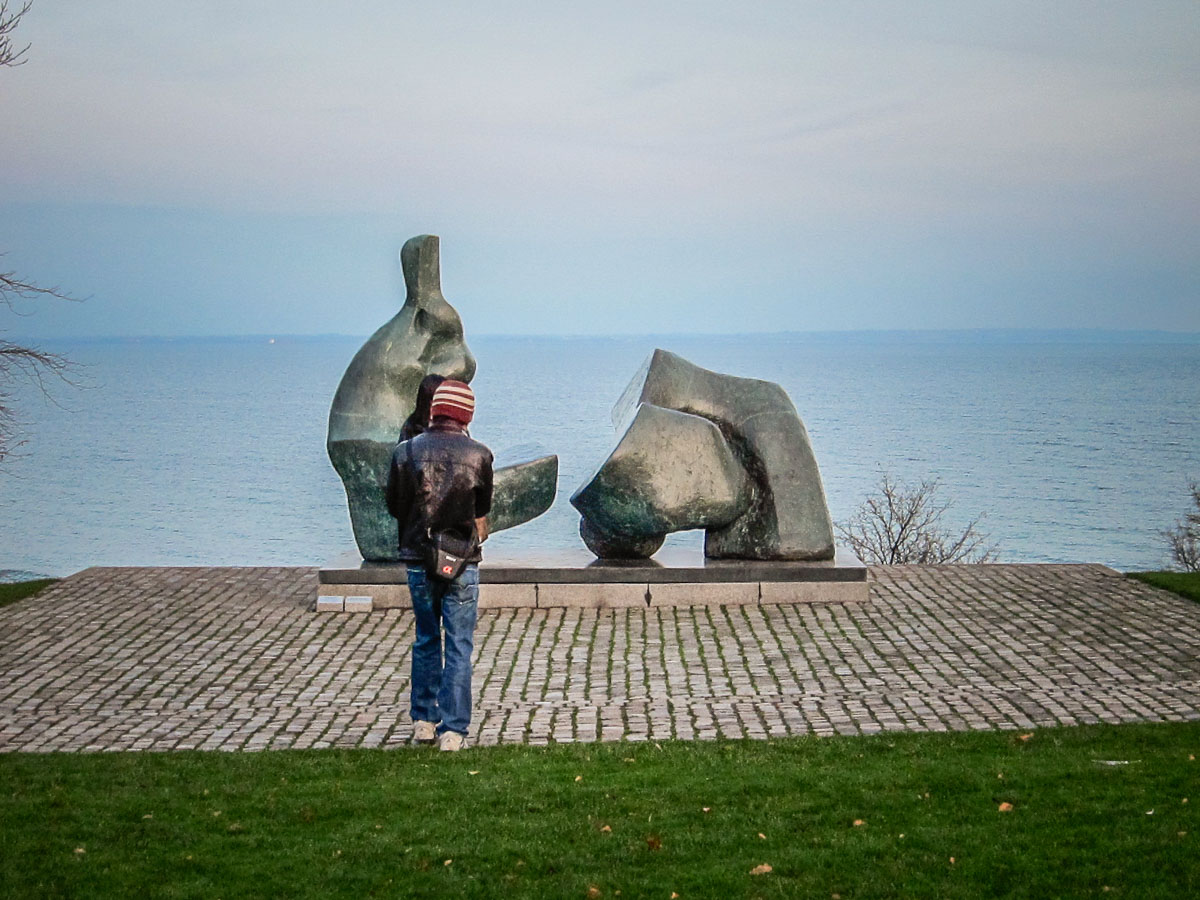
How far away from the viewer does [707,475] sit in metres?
15.2

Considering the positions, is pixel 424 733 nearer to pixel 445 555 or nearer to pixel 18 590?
pixel 445 555

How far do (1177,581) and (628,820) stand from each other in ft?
33.1

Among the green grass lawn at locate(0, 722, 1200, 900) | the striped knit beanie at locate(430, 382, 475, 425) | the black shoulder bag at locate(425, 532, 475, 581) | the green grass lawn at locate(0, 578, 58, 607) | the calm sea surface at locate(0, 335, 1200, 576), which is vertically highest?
the striped knit beanie at locate(430, 382, 475, 425)

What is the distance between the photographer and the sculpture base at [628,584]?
15070 mm

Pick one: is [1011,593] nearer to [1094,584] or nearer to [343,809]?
[1094,584]

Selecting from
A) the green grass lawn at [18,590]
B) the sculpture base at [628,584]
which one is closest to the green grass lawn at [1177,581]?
the sculpture base at [628,584]

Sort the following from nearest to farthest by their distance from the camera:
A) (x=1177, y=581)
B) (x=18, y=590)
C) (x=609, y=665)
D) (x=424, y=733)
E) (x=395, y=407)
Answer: (x=424, y=733)
(x=609, y=665)
(x=395, y=407)
(x=18, y=590)
(x=1177, y=581)

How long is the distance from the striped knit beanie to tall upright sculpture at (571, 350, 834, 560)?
5.47 metres

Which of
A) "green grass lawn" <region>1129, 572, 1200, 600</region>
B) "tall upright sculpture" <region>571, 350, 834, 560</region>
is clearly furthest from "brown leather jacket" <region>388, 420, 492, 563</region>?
"green grass lawn" <region>1129, 572, 1200, 600</region>

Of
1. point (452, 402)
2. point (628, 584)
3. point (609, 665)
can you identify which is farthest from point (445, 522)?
point (628, 584)

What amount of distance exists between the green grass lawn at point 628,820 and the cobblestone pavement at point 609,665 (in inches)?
28.4

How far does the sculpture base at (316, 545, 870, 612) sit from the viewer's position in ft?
49.4

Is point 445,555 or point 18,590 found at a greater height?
point 445,555

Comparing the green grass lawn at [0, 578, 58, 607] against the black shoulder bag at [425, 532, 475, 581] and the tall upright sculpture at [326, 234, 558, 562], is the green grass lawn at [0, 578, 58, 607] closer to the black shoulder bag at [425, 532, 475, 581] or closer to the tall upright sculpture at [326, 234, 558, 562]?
the tall upright sculpture at [326, 234, 558, 562]
